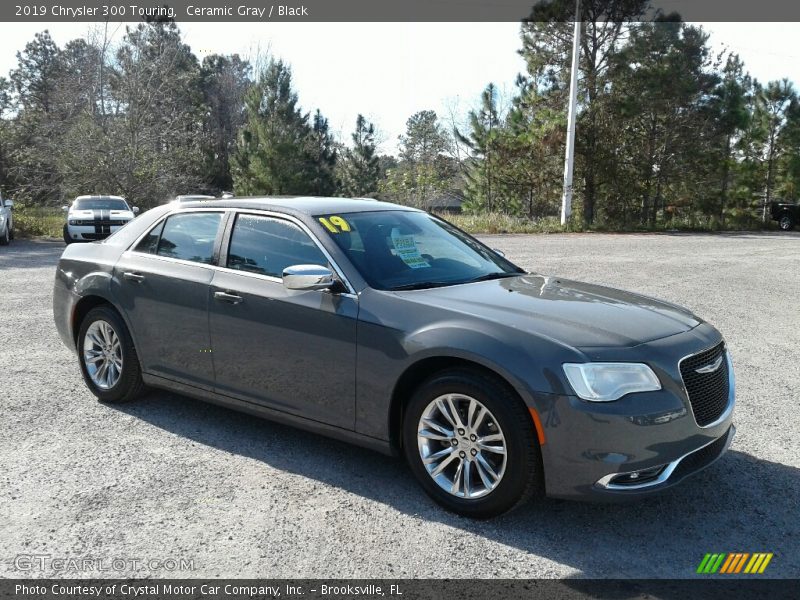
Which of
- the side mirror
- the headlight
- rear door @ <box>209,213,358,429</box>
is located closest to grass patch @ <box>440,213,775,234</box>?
rear door @ <box>209,213,358,429</box>

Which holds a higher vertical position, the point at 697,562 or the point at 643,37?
the point at 643,37

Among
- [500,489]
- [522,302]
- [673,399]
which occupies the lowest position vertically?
[500,489]

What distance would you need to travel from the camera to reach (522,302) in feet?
12.9

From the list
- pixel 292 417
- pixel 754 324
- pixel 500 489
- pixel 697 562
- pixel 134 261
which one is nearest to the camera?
pixel 697 562

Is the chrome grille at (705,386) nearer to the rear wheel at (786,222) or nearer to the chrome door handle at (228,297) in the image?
the chrome door handle at (228,297)

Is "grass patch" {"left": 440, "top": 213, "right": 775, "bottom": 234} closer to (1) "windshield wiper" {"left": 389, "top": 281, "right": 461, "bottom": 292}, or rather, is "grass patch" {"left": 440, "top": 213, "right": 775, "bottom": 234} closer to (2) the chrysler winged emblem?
(1) "windshield wiper" {"left": 389, "top": 281, "right": 461, "bottom": 292}

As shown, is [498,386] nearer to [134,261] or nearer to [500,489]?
[500,489]

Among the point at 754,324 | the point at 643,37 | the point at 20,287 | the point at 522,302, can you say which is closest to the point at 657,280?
the point at 754,324

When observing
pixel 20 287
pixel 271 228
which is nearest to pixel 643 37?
pixel 20 287

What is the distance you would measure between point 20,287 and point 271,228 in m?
9.10

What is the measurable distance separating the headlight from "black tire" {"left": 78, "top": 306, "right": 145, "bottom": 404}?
10.9 ft

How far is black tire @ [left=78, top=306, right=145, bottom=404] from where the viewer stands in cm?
519

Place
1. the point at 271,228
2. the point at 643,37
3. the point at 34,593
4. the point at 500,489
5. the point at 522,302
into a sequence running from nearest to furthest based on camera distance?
1. the point at 34,593
2. the point at 500,489
3. the point at 522,302
4. the point at 271,228
5. the point at 643,37

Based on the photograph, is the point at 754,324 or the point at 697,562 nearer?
the point at 697,562
